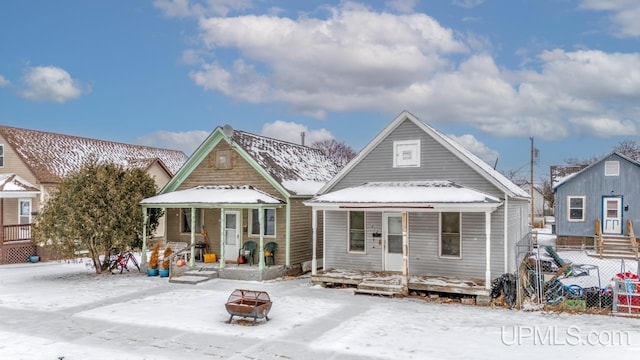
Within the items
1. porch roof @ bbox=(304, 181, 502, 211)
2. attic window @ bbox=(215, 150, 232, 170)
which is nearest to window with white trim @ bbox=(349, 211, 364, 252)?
porch roof @ bbox=(304, 181, 502, 211)

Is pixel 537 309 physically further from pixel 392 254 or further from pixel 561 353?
pixel 392 254

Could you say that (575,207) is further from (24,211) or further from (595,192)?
(24,211)

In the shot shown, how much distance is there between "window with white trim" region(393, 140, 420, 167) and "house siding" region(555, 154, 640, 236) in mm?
16544

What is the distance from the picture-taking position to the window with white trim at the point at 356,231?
57.3 ft

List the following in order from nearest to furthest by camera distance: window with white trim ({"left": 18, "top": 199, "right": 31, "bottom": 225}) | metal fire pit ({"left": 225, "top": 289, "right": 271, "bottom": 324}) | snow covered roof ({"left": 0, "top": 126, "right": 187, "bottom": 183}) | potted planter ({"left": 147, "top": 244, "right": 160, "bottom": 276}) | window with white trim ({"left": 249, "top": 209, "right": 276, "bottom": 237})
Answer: metal fire pit ({"left": 225, "top": 289, "right": 271, "bottom": 324}) < potted planter ({"left": 147, "top": 244, "right": 160, "bottom": 276}) < window with white trim ({"left": 249, "top": 209, "right": 276, "bottom": 237}) < window with white trim ({"left": 18, "top": 199, "right": 31, "bottom": 225}) < snow covered roof ({"left": 0, "top": 126, "right": 187, "bottom": 183})

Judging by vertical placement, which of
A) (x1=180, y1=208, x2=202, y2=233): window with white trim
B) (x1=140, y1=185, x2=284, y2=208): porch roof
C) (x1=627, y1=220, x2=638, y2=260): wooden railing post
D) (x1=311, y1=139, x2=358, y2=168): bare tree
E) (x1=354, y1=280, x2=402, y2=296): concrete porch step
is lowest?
(x1=354, y1=280, x2=402, y2=296): concrete porch step

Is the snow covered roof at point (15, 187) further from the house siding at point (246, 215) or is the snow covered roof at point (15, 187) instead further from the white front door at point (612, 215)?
the white front door at point (612, 215)

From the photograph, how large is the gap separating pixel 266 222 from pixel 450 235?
304 inches

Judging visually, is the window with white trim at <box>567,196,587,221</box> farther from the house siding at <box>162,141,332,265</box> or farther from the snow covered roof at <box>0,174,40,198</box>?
the snow covered roof at <box>0,174,40,198</box>

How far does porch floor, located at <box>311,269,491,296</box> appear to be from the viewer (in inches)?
551

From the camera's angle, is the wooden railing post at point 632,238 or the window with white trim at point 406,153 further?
the wooden railing post at point 632,238

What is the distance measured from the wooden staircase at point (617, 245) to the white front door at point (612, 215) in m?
0.46

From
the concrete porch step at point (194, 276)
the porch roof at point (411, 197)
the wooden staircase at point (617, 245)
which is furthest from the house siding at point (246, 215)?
the wooden staircase at point (617, 245)

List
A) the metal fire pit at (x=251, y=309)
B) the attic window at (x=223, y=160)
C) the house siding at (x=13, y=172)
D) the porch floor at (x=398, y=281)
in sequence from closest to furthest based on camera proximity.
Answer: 1. the metal fire pit at (x=251, y=309)
2. the porch floor at (x=398, y=281)
3. the attic window at (x=223, y=160)
4. the house siding at (x=13, y=172)
